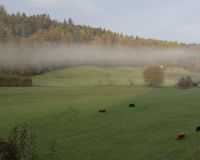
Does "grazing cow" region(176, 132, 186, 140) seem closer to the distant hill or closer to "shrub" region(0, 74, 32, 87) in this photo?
"shrub" region(0, 74, 32, 87)

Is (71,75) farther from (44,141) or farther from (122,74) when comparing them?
(44,141)

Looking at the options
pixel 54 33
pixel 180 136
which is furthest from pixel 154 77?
pixel 54 33

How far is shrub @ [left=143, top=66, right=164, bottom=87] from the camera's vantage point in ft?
262

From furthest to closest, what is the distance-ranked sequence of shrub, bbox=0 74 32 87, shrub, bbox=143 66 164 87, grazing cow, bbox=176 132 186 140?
shrub, bbox=143 66 164 87
shrub, bbox=0 74 32 87
grazing cow, bbox=176 132 186 140

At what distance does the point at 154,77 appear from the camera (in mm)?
80750

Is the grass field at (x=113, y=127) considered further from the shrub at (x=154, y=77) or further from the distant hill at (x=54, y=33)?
the distant hill at (x=54, y=33)

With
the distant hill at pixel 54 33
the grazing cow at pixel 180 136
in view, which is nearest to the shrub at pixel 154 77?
the grazing cow at pixel 180 136

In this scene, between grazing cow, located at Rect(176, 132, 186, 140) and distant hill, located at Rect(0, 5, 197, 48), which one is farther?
distant hill, located at Rect(0, 5, 197, 48)

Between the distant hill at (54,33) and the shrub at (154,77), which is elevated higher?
the distant hill at (54,33)

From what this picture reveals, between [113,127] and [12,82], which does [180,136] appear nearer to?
[113,127]

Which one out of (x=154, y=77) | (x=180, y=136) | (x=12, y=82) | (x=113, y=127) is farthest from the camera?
(x=154, y=77)

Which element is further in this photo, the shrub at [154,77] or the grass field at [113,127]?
the shrub at [154,77]

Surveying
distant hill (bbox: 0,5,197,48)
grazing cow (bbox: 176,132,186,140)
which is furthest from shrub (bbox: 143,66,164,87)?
distant hill (bbox: 0,5,197,48)

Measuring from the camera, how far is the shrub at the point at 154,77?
80.0m
